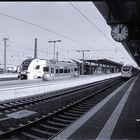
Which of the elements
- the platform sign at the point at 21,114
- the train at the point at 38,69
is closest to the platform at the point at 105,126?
the platform sign at the point at 21,114

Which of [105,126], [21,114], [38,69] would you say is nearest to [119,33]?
[21,114]

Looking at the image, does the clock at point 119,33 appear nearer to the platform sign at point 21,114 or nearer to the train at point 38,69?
the platform sign at point 21,114

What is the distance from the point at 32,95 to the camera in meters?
25.1

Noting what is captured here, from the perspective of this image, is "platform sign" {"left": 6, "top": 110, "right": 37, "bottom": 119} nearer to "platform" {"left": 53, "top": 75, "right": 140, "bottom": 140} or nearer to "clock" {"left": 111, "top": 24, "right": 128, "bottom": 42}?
"platform" {"left": 53, "top": 75, "right": 140, "bottom": 140}

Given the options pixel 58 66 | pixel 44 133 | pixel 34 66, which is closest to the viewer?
pixel 44 133

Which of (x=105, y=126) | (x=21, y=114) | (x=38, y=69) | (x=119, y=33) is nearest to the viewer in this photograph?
(x=105, y=126)

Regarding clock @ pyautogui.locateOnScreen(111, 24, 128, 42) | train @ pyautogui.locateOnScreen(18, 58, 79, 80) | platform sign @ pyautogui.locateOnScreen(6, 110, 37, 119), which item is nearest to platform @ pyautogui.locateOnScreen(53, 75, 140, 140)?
platform sign @ pyautogui.locateOnScreen(6, 110, 37, 119)

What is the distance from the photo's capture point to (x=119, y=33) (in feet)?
63.8

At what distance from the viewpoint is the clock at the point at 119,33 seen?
1922 centimetres

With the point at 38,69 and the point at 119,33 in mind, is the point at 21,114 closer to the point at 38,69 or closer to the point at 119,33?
the point at 119,33

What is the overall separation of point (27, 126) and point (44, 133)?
86 cm

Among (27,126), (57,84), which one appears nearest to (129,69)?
(57,84)

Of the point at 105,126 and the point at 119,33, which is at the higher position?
the point at 119,33

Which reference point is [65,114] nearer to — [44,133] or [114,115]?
[114,115]
